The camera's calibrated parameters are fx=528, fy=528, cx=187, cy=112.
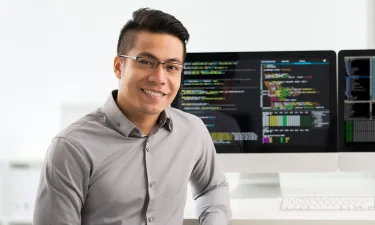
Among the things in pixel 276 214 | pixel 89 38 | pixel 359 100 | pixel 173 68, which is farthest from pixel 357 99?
pixel 89 38

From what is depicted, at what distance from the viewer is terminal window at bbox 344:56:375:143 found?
1982mm

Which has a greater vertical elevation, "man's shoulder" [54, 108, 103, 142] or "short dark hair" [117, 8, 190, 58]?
"short dark hair" [117, 8, 190, 58]

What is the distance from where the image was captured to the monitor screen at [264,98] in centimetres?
199

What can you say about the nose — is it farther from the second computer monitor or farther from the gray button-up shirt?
the second computer monitor

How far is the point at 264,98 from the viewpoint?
2.01m

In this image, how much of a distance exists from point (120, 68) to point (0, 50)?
2.02 m

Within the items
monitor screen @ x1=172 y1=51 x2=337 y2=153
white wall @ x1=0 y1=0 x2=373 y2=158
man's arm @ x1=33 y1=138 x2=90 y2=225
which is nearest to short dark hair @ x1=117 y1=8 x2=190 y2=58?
man's arm @ x1=33 y1=138 x2=90 y2=225

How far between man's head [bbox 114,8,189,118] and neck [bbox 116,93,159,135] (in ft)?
0.10

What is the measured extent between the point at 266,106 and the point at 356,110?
0.34 m

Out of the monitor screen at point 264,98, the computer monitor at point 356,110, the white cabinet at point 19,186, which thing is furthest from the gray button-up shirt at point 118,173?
the white cabinet at point 19,186

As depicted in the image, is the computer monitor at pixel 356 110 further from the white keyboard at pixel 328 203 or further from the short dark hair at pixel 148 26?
the short dark hair at pixel 148 26

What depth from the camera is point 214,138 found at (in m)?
2.03

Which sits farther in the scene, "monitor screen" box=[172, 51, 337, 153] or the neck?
"monitor screen" box=[172, 51, 337, 153]

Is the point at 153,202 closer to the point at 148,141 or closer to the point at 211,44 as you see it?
the point at 148,141
